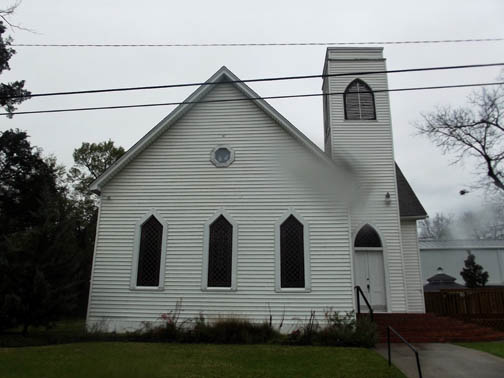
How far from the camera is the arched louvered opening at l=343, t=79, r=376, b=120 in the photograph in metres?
17.0

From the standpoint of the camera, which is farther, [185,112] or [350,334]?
[185,112]

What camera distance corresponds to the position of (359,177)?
15.3 metres

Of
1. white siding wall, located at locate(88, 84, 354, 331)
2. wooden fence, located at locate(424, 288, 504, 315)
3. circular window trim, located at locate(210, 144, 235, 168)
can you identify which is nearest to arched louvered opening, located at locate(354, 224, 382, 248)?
white siding wall, located at locate(88, 84, 354, 331)

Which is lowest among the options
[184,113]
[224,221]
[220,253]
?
[220,253]

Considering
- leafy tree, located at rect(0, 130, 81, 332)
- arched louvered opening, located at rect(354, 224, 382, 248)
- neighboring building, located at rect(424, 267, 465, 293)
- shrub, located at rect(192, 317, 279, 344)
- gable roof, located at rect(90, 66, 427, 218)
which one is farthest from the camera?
neighboring building, located at rect(424, 267, 465, 293)

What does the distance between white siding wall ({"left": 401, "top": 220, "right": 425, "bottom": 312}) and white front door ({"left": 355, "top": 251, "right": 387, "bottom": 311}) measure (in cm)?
121

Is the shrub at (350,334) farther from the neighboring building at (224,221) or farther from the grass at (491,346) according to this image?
the grass at (491,346)

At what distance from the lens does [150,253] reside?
1284cm

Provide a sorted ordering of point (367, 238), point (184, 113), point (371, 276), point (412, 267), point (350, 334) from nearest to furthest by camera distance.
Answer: point (350, 334) → point (184, 113) → point (371, 276) → point (367, 238) → point (412, 267)

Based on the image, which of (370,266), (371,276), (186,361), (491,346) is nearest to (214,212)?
(186,361)

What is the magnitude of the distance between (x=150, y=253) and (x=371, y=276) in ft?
27.7

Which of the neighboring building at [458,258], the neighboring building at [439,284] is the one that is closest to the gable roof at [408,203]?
the neighboring building at [439,284]

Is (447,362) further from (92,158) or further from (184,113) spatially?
(92,158)

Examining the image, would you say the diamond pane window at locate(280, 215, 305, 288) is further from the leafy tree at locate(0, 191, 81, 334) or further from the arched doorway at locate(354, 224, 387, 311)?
the leafy tree at locate(0, 191, 81, 334)
